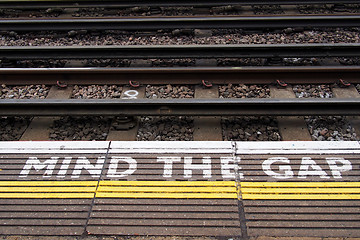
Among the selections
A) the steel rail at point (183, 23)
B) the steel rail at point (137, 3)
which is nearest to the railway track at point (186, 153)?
the steel rail at point (183, 23)

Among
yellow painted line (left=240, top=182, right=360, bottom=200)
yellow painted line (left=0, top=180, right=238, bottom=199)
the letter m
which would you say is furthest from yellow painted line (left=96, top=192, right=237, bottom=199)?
the letter m

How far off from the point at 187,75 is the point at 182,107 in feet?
3.27

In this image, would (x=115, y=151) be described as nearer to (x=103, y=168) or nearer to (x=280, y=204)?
(x=103, y=168)

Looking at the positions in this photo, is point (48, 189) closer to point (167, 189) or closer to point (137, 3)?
point (167, 189)

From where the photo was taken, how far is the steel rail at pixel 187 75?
16.2ft

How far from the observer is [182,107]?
169 inches

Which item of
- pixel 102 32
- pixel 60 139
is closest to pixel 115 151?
pixel 60 139

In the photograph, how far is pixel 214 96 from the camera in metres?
4.73

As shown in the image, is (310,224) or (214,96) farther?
(214,96)

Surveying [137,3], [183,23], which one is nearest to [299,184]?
[183,23]

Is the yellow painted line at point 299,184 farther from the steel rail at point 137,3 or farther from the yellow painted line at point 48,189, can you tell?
the steel rail at point 137,3

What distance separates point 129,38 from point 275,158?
4445mm

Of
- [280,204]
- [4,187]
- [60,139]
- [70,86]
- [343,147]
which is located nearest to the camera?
[280,204]

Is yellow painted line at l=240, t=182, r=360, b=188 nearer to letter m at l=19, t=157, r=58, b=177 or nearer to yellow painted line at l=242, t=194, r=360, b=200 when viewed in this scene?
yellow painted line at l=242, t=194, r=360, b=200
